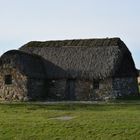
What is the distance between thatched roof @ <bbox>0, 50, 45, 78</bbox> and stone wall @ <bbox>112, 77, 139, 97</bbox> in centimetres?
717

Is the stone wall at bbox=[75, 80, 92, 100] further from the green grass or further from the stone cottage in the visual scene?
the green grass

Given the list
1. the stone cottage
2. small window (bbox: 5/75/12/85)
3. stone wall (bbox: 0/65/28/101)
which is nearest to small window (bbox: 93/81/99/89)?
the stone cottage

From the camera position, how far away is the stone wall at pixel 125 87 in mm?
52156

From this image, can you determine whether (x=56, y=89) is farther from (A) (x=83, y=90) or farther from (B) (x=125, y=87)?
(B) (x=125, y=87)

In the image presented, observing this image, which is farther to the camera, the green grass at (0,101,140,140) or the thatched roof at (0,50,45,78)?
the thatched roof at (0,50,45,78)

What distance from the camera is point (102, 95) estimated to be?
52312 mm

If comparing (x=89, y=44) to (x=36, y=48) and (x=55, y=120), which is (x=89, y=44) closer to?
(x=36, y=48)

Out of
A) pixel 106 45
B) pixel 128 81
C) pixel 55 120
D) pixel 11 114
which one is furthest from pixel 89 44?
pixel 55 120

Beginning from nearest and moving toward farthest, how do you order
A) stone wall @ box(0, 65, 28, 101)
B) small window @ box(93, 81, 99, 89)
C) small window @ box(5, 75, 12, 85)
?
stone wall @ box(0, 65, 28, 101)
small window @ box(93, 81, 99, 89)
small window @ box(5, 75, 12, 85)

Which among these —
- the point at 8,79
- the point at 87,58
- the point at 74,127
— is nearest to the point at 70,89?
the point at 87,58

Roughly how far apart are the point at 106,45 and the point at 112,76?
417cm

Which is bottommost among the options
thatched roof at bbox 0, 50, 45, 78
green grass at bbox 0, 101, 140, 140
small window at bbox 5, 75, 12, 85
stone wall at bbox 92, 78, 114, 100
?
green grass at bbox 0, 101, 140, 140

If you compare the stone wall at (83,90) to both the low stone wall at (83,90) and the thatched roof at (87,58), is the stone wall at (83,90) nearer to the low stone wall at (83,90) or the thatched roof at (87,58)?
the low stone wall at (83,90)

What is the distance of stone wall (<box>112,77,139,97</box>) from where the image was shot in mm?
52156
